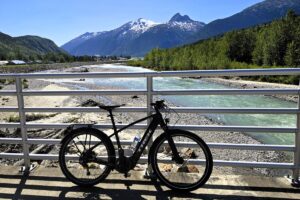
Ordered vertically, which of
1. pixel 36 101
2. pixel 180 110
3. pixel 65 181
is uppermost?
pixel 180 110

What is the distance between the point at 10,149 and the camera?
1318 cm

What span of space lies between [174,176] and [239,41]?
92146mm

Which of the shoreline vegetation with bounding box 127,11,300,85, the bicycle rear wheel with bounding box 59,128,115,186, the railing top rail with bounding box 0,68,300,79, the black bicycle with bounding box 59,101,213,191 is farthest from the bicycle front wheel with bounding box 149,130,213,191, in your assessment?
the shoreline vegetation with bounding box 127,11,300,85

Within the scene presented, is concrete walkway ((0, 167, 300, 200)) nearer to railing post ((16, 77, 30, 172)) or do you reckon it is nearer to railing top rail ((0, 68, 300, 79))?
railing post ((16, 77, 30, 172))

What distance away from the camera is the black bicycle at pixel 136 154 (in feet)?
17.1

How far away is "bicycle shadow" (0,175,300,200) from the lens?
201 inches

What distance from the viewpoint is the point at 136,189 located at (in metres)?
5.36

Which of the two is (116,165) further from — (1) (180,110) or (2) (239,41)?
(2) (239,41)

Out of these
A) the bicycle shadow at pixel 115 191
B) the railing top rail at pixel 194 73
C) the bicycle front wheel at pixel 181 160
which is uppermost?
the railing top rail at pixel 194 73

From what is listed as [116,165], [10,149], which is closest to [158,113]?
[116,165]

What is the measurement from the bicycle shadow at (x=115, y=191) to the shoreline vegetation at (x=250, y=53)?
4776 cm

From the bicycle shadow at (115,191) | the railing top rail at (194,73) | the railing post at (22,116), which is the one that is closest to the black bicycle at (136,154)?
the bicycle shadow at (115,191)

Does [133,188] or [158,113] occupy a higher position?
[158,113]

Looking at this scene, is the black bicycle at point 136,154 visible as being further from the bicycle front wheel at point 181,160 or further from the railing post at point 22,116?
the railing post at point 22,116
